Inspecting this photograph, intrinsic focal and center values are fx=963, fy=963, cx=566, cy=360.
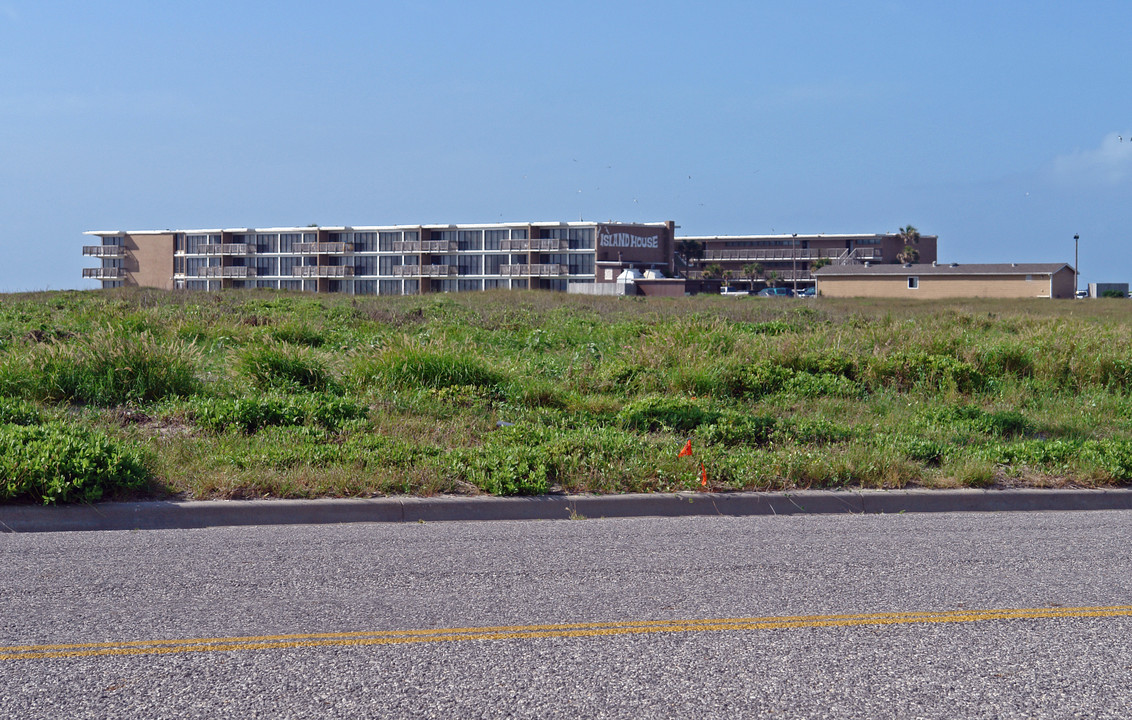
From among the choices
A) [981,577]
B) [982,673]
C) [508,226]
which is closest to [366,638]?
[982,673]

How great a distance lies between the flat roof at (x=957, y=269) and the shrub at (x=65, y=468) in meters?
75.4

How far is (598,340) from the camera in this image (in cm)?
2059

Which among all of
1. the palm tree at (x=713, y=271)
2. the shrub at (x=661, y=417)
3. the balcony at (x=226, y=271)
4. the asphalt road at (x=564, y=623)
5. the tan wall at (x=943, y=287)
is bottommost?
the asphalt road at (x=564, y=623)

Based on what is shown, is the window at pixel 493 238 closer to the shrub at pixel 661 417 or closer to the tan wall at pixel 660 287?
the tan wall at pixel 660 287

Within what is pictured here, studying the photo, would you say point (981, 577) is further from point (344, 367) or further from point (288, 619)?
Result: point (344, 367)

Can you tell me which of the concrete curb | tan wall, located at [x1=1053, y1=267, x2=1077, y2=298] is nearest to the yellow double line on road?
the concrete curb

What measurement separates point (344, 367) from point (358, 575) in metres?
8.02

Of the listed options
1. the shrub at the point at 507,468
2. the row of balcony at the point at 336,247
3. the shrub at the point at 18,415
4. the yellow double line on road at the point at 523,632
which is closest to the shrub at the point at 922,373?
the shrub at the point at 507,468

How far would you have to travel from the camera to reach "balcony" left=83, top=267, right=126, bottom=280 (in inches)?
4040

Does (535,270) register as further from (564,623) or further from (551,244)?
(564,623)

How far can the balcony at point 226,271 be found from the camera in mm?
97875

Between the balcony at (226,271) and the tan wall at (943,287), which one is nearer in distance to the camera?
the tan wall at (943,287)

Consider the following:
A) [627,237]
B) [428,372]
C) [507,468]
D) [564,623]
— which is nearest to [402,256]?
[627,237]

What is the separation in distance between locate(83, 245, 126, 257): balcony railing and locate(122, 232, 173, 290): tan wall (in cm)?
84
